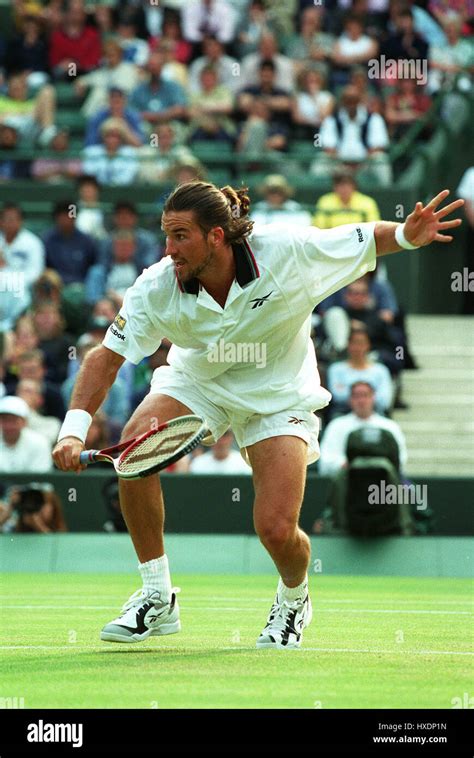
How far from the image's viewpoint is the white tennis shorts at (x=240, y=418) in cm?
725

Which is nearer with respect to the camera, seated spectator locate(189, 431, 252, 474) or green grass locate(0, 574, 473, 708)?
green grass locate(0, 574, 473, 708)

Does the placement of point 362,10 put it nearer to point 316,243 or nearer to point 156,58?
point 156,58

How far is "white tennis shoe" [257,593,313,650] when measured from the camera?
7.18 m

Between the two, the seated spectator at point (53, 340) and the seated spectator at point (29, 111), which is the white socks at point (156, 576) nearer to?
the seated spectator at point (53, 340)

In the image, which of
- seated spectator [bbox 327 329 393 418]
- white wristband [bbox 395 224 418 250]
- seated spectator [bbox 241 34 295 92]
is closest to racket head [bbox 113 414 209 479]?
white wristband [bbox 395 224 418 250]

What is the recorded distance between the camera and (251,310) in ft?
23.5

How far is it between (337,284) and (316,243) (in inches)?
8.5

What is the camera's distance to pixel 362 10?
786 inches

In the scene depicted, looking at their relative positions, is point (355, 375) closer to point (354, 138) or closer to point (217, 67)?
point (354, 138)

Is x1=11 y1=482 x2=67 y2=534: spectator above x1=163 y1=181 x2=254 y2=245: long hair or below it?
below

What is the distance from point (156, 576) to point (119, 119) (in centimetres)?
1139

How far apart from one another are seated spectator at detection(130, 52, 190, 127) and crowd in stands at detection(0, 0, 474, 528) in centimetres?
2

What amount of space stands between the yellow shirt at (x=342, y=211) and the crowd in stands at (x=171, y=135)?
20 mm

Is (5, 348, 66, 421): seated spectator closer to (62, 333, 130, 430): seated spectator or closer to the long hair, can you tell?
(62, 333, 130, 430): seated spectator
